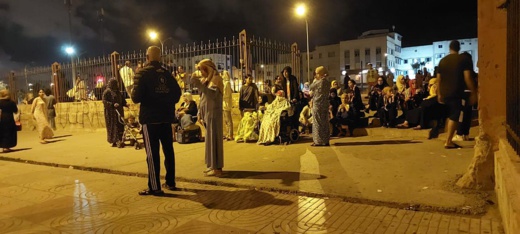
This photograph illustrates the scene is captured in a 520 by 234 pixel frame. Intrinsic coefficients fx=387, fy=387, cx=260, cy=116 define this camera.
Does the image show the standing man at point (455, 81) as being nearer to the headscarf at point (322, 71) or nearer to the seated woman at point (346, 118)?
the headscarf at point (322, 71)

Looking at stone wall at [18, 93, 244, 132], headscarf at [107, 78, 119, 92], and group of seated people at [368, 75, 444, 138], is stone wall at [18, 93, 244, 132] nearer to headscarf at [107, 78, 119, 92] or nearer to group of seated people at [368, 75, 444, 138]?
headscarf at [107, 78, 119, 92]

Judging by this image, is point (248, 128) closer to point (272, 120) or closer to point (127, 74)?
point (272, 120)

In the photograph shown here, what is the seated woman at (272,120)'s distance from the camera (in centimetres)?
923

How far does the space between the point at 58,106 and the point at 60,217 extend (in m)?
14.0

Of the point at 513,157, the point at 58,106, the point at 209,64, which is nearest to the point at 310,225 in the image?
the point at 513,157

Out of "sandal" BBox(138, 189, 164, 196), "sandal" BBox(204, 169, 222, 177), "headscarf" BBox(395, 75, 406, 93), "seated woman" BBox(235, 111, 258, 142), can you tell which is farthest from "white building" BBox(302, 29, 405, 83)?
"sandal" BBox(138, 189, 164, 196)

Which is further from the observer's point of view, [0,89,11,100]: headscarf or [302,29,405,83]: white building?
[302,29,405,83]: white building

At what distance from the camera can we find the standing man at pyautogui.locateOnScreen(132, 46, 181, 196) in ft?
17.1

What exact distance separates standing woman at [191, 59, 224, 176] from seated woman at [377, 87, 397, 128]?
5205mm

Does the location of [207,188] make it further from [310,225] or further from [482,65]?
[482,65]

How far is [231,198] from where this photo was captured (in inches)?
196

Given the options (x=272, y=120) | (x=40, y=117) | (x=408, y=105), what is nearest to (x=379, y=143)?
(x=408, y=105)

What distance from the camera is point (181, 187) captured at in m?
5.70

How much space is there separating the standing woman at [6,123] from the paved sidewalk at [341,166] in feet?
2.11
